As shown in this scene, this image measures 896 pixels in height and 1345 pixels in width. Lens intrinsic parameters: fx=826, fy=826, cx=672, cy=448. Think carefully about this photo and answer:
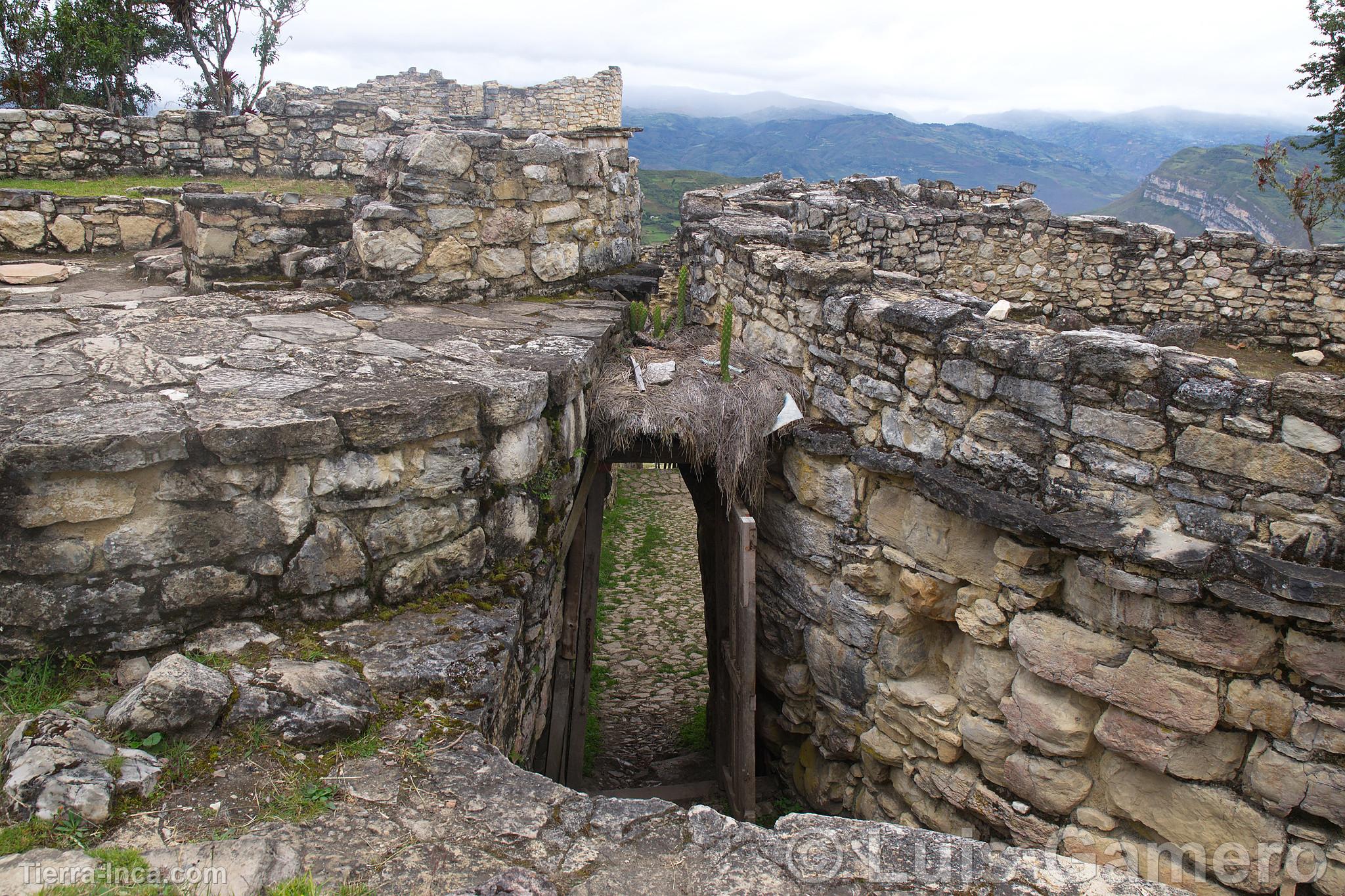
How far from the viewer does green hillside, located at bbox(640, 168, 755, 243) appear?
2492 cm

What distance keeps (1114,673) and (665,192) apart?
29510mm

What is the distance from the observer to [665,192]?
3088cm

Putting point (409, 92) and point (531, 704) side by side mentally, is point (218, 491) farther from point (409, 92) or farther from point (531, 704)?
point (409, 92)

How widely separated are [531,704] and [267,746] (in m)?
1.76

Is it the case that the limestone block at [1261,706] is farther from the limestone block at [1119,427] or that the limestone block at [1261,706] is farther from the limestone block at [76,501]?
the limestone block at [76,501]

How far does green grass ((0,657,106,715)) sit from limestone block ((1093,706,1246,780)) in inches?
154

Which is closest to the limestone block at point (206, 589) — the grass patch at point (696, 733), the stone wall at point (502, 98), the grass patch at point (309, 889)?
the grass patch at point (309, 889)

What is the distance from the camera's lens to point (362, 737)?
107 inches

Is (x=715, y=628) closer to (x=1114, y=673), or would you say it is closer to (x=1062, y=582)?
(x=1062, y=582)

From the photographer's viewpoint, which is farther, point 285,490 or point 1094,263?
point 1094,263

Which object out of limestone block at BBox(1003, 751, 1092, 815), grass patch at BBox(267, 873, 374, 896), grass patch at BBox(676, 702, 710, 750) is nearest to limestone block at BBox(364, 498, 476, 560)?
grass patch at BBox(267, 873, 374, 896)

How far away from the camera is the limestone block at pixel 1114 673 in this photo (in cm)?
318

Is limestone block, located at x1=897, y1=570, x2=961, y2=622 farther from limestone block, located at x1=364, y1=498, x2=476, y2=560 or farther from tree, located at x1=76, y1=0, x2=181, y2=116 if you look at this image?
tree, located at x1=76, y1=0, x2=181, y2=116

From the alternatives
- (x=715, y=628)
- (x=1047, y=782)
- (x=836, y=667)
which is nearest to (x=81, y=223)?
(x=715, y=628)
